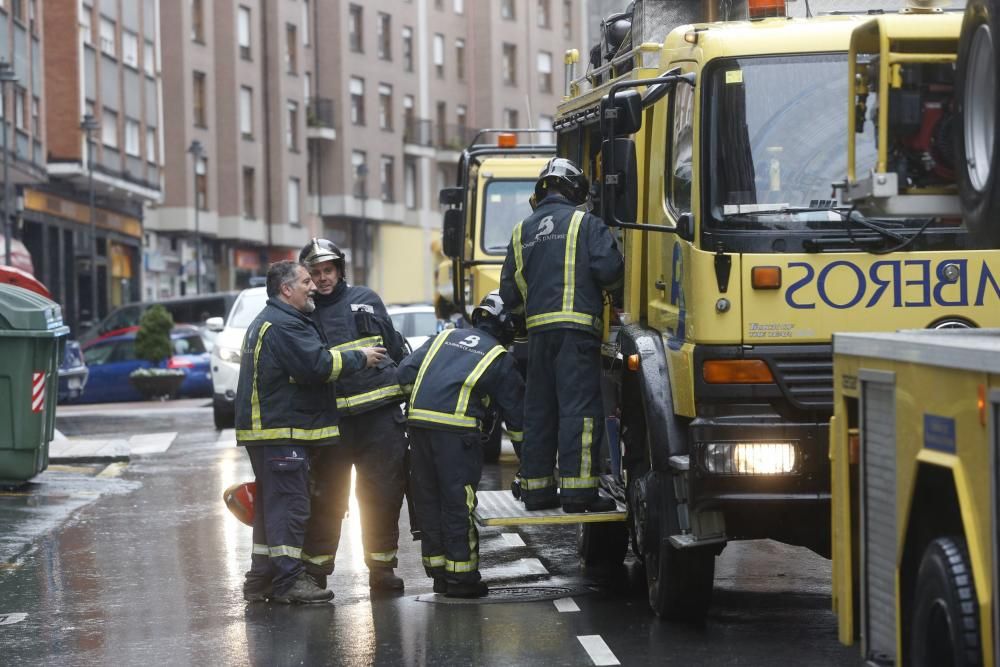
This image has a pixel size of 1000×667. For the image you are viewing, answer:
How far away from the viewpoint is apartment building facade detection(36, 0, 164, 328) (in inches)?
1699

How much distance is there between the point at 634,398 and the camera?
9.18m

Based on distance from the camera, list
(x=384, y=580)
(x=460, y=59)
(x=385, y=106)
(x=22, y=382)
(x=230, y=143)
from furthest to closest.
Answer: (x=460, y=59), (x=385, y=106), (x=230, y=143), (x=22, y=382), (x=384, y=580)

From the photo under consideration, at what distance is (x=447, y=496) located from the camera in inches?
379

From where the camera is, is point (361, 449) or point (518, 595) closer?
point (518, 595)

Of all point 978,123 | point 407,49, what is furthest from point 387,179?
point 978,123

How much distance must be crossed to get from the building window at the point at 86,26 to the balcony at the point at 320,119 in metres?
19.8

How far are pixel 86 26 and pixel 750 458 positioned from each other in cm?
3948

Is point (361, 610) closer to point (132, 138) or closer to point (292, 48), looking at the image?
point (132, 138)

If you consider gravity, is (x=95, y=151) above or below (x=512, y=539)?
above

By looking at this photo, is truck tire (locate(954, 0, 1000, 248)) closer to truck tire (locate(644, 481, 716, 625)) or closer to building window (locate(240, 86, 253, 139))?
truck tire (locate(644, 481, 716, 625))

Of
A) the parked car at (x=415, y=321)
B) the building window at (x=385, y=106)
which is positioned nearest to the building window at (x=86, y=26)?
the parked car at (x=415, y=321)

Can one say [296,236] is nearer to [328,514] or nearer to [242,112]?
[242,112]

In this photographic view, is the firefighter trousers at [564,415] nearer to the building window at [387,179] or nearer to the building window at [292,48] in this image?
the building window at [292,48]

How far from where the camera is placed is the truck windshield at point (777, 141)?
802 cm
